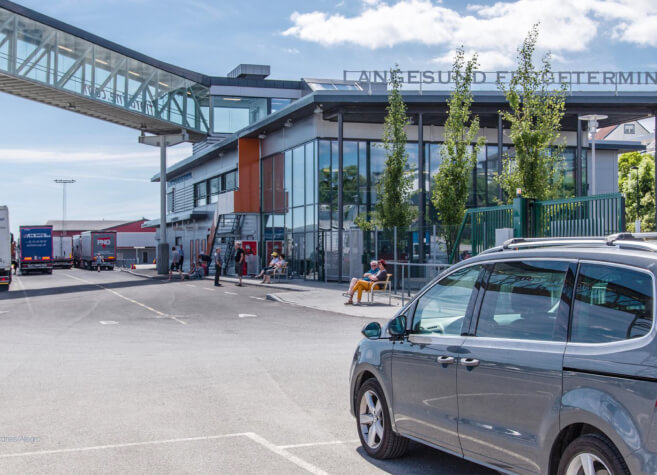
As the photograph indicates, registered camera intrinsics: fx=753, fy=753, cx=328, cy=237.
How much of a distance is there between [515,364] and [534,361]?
0.16 metres

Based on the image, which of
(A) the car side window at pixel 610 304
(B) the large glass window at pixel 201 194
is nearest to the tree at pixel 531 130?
(A) the car side window at pixel 610 304

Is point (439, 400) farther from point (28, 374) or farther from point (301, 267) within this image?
point (301, 267)

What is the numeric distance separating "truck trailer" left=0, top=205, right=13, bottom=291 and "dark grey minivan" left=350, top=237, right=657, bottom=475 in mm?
30654

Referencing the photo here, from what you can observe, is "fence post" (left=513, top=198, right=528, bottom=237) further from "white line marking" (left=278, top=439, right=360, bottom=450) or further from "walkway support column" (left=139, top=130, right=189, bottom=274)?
"walkway support column" (left=139, top=130, right=189, bottom=274)

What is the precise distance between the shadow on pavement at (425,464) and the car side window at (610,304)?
1.92m

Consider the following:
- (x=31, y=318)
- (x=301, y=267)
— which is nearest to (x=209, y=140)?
(x=301, y=267)

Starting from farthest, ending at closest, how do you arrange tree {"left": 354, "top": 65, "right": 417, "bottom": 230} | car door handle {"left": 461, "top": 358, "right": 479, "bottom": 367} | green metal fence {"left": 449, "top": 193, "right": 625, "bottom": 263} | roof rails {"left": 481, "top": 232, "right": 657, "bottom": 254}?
tree {"left": 354, "top": 65, "right": 417, "bottom": 230}
green metal fence {"left": 449, "top": 193, "right": 625, "bottom": 263}
car door handle {"left": 461, "top": 358, "right": 479, "bottom": 367}
roof rails {"left": 481, "top": 232, "right": 657, "bottom": 254}

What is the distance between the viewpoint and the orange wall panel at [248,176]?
140 ft

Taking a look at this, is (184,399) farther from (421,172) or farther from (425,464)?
(421,172)

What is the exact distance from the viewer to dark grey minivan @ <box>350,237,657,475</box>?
11.9 ft

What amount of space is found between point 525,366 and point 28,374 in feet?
26.1

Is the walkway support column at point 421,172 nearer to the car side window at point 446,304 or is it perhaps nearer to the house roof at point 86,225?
the car side window at point 446,304

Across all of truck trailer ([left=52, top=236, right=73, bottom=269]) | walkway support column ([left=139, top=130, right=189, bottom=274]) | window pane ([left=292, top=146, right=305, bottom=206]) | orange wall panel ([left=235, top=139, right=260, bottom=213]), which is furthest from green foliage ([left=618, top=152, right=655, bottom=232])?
truck trailer ([left=52, top=236, right=73, bottom=269])

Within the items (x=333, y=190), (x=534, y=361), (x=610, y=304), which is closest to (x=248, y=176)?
(x=333, y=190)
